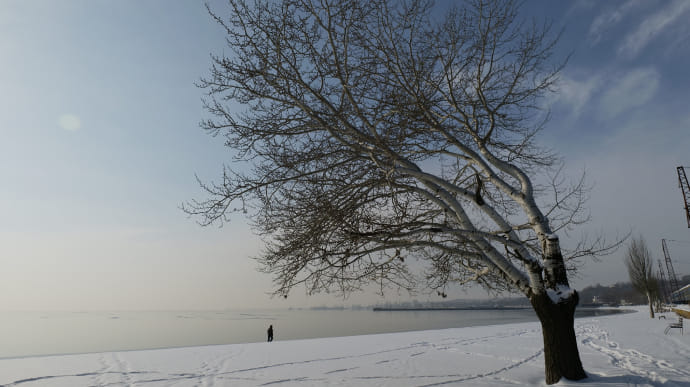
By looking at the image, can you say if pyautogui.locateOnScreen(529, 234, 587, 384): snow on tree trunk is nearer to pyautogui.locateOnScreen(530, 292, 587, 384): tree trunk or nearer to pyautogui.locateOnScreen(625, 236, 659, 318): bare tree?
pyautogui.locateOnScreen(530, 292, 587, 384): tree trunk

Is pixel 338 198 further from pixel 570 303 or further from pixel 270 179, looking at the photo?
pixel 570 303

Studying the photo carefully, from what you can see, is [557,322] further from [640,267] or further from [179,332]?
[179,332]

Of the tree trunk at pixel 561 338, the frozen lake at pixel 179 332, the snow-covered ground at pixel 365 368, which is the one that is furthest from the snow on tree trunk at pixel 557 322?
the frozen lake at pixel 179 332

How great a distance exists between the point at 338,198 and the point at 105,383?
8.17 metres

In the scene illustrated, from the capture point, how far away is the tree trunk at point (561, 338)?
6.50m

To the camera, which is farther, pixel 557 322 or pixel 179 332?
pixel 179 332

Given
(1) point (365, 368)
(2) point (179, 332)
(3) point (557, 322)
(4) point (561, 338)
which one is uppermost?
(3) point (557, 322)

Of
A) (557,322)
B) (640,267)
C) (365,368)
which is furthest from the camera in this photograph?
(640,267)

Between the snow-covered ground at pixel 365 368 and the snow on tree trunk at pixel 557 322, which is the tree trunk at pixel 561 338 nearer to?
the snow on tree trunk at pixel 557 322

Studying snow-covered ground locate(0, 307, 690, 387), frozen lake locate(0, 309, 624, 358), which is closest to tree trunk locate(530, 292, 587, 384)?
snow-covered ground locate(0, 307, 690, 387)

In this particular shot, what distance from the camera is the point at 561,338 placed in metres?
6.55

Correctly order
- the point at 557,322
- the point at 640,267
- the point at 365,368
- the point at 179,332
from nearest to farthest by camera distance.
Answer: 1. the point at 557,322
2. the point at 365,368
3. the point at 640,267
4. the point at 179,332

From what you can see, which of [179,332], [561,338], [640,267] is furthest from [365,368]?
[179,332]

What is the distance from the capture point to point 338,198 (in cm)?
680
